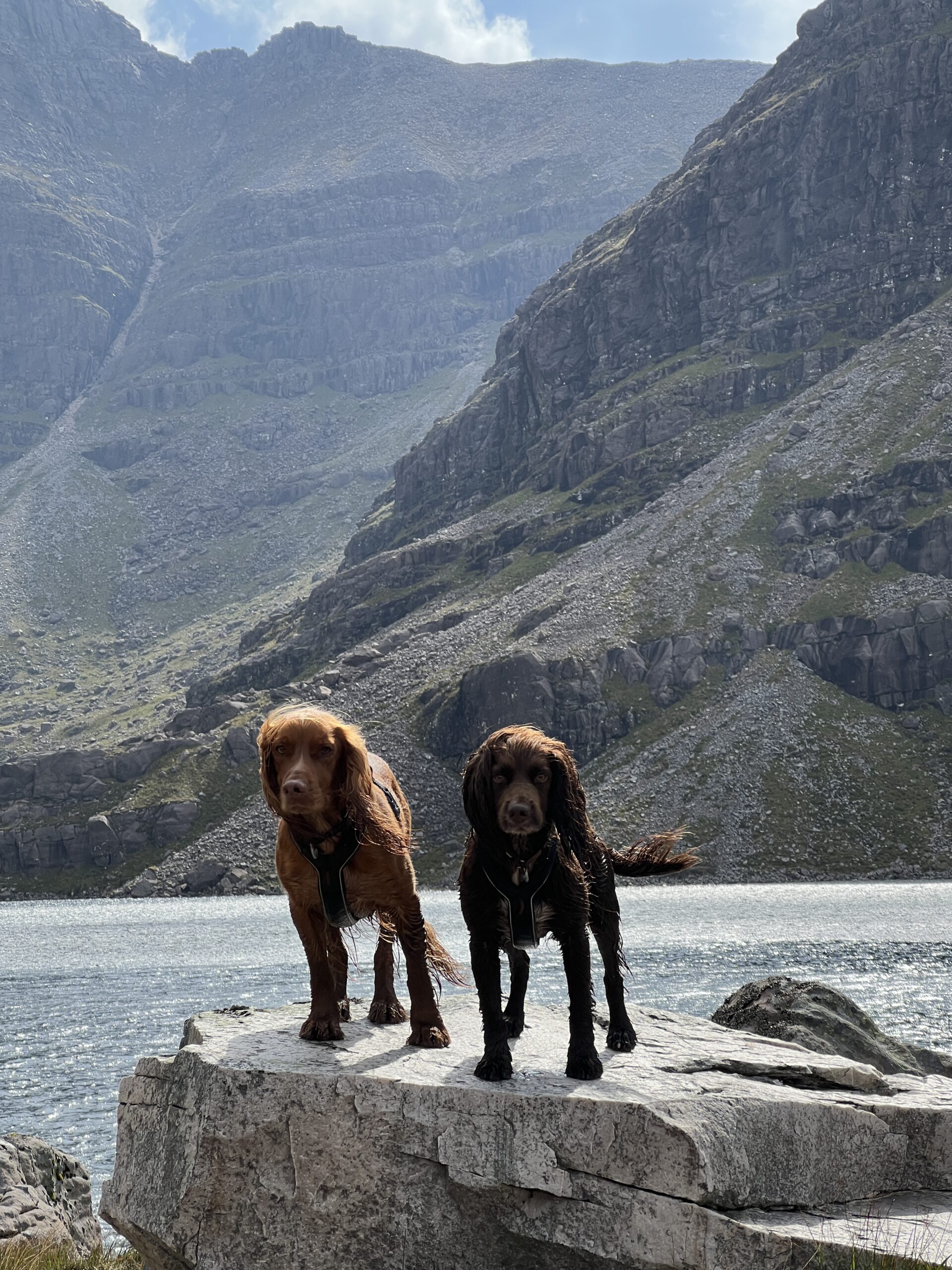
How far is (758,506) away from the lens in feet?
540

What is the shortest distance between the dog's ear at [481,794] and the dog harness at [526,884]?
13.1 inches

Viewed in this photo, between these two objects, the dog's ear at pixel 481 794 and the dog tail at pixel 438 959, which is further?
the dog tail at pixel 438 959

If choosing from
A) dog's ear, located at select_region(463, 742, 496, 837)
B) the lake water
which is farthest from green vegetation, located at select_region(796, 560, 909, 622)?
dog's ear, located at select_region(463, 742, 496, 837)

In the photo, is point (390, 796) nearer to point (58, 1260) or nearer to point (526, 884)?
point (526, 884)

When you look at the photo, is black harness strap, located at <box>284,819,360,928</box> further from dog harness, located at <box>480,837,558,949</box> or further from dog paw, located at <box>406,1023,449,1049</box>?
dog harness, located at <box>480,837,558,949</box>

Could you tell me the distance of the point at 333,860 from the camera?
11391 millimetres

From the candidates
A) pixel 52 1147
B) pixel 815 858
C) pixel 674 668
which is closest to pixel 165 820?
pixel 674 668

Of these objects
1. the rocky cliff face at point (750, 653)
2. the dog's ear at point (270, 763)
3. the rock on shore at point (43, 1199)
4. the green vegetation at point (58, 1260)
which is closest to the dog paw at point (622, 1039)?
the dog's ear at point (270, 763)

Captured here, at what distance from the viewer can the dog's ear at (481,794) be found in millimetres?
10469

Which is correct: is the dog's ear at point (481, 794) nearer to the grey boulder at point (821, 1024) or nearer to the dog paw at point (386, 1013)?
the dog paw at point (386, 1013)

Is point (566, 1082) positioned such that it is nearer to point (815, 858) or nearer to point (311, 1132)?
point (311, 1132)

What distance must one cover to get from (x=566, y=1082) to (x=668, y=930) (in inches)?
2709

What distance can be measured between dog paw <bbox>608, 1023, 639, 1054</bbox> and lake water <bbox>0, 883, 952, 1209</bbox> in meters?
14.6

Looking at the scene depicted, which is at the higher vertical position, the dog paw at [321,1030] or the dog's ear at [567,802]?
the dog's ear at [567,802]
